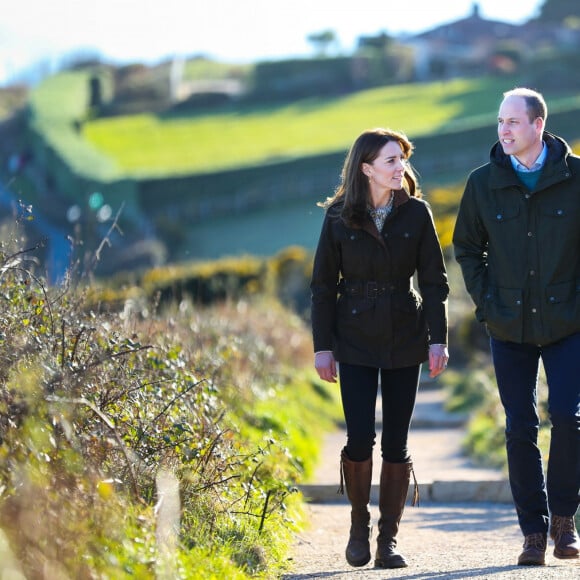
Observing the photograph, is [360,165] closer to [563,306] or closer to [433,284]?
[433,284]

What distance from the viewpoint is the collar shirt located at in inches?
261

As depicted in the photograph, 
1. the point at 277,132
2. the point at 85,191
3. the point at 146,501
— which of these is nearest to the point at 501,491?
the point at 146,501

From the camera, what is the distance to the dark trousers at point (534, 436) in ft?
21.2

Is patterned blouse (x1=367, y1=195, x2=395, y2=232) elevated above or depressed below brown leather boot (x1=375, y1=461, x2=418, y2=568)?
above

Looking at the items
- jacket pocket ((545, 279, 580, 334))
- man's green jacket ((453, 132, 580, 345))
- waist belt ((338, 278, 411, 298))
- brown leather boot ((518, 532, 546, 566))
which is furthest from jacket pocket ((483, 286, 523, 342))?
brown leather boot ((518, 532, 546, 566))

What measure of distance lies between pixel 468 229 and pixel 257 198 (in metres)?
44.4

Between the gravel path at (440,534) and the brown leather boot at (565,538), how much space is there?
0.20 feet

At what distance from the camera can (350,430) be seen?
663 cm

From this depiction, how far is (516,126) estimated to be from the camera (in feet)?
21.3

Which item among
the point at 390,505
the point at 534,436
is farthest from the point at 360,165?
the point at 390,505

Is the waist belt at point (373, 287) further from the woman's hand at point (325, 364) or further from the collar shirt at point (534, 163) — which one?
the collar shirt at point (534, 163)

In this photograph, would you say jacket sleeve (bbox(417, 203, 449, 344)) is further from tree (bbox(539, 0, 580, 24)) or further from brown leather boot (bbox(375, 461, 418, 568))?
tree (bbox(539, 0, 580, 24))

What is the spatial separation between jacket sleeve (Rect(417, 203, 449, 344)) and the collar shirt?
1.53 ft

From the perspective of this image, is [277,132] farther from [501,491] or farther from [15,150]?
[501,491]
